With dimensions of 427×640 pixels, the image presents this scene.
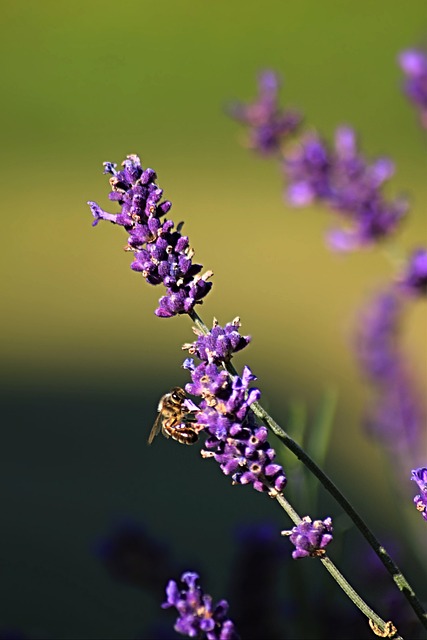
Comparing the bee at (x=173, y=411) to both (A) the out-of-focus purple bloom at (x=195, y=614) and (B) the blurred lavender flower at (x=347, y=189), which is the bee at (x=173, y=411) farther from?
(B) the blurred lavender flower at (x=347, y=189)

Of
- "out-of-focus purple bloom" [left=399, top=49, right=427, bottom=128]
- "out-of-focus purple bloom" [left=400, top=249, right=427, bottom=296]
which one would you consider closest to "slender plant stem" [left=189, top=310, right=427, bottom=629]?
"out-of-focus purple bloom" [left=400, top=249, right=427, bottom=296]

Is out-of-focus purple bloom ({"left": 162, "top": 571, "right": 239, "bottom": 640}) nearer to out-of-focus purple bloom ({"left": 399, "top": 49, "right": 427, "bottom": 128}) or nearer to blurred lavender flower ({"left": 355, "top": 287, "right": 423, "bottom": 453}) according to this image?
out-of-focus purple bloom ({"left": 399, "top": 49, "right": 427, "bottom": 128})

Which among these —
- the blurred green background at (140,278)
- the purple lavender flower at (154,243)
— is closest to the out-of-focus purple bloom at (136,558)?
the blurred green background at (140,278)

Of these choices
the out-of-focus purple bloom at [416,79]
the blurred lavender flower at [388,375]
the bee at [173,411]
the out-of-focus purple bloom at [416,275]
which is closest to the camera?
the bee at [173,411]

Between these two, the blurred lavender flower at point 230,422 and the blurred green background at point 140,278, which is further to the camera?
the blurred green background at point 140,278

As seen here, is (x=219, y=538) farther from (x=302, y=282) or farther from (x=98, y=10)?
(x=98, y=10)

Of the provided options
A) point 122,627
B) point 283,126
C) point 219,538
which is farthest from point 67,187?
point 283,126

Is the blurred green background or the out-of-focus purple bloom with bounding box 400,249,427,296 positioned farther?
the blurred green background
